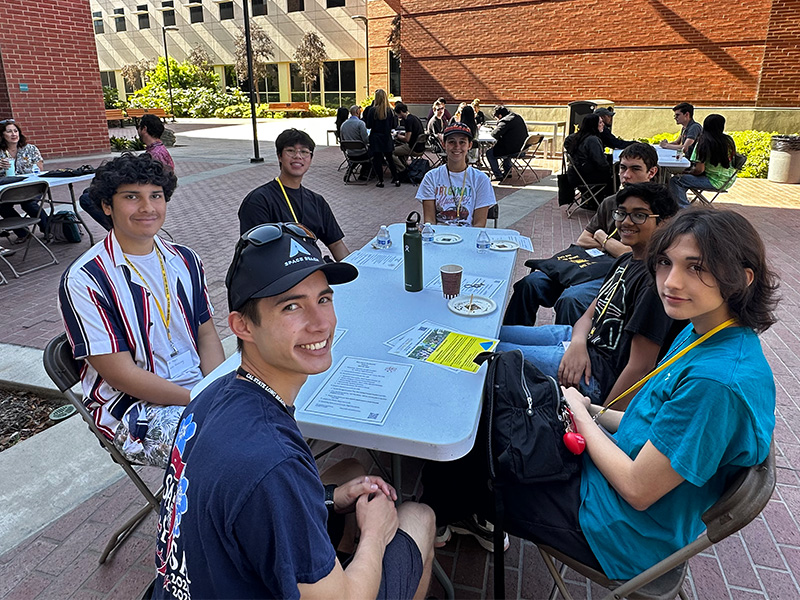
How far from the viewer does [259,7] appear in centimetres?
3209

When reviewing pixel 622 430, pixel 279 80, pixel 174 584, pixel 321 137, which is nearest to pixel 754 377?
pixel 622 430

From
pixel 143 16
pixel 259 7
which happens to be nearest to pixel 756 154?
pixel 259 7

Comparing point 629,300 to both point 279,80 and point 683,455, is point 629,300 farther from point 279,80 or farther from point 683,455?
point 279,80

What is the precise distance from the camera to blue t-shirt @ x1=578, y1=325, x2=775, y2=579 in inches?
51.8

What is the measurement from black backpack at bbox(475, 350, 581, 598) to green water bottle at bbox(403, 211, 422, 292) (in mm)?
894

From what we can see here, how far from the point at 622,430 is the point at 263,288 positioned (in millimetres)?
1227

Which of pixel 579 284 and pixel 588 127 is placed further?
pixel 588 127

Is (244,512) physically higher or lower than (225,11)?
lower

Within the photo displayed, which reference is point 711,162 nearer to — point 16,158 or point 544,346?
point 544,346

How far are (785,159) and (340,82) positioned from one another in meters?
25.5

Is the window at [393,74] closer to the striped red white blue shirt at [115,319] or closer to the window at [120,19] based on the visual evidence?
the striped red white blue shirt at [115,319]

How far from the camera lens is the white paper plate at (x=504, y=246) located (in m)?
3.42

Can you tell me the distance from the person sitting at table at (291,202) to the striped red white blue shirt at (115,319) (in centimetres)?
128

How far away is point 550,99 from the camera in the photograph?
52.2 feet
